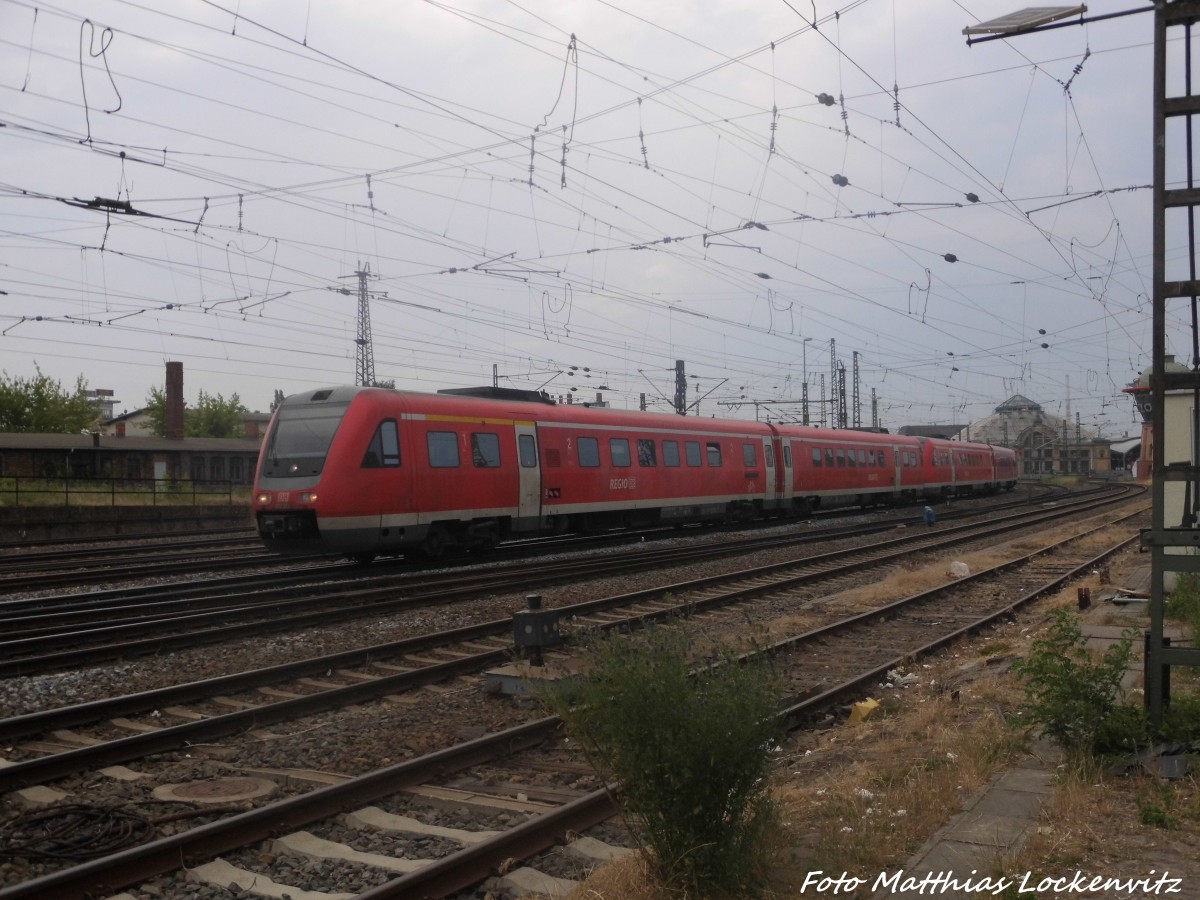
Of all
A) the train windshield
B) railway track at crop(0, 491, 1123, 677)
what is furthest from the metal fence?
railway track at crop(0, 491, 1123, 677)

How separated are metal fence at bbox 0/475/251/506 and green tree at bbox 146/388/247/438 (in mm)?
30088

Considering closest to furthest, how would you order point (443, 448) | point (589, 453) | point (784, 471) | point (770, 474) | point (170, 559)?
point (443, 448) → point (170, 559) → point (589, 453) → point (770, 474) → point (784, 471)

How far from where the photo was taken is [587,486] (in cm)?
2162

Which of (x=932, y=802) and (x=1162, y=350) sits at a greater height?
(x=1162, y=350)

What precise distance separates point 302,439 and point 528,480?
15.8 ft

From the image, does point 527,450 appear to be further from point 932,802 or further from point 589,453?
point 932,802

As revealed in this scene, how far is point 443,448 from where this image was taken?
17594mm

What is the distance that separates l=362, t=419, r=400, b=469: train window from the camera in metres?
16.1

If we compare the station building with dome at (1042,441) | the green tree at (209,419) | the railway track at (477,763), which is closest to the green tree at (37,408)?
the green tree at (209,419)

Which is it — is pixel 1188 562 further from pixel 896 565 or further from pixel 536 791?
pixel 896 565

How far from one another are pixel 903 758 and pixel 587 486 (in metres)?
15.2

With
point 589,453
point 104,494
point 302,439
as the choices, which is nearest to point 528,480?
point 589,453

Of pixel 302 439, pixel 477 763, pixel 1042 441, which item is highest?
pixel 1042 441

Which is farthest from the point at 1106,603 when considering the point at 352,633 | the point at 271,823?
the point at 271,823
